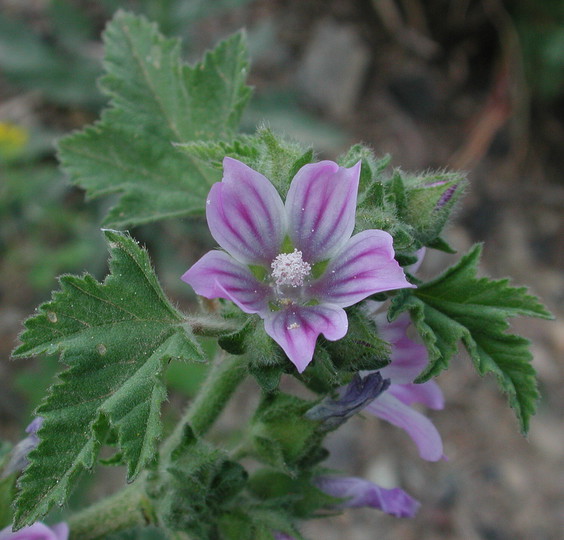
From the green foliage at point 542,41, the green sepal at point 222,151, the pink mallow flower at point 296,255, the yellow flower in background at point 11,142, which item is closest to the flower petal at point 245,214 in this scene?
the pink mallow flower at point 296,255

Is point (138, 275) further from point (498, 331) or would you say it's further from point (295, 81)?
point (295, 81)

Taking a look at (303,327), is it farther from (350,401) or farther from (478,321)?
(478,321)

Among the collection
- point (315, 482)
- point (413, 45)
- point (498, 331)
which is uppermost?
point (498, 331)

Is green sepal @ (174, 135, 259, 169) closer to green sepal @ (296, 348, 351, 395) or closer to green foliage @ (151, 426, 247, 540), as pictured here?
green sepal @ (296, 348, 351, 395)

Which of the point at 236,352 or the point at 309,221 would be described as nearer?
the point at 236,352

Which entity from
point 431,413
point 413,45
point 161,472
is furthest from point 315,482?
point 413,45

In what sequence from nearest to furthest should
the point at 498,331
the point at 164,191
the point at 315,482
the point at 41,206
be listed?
the point at 498,331
the point at 315,482
the point at 164,191
the point at 41,206
